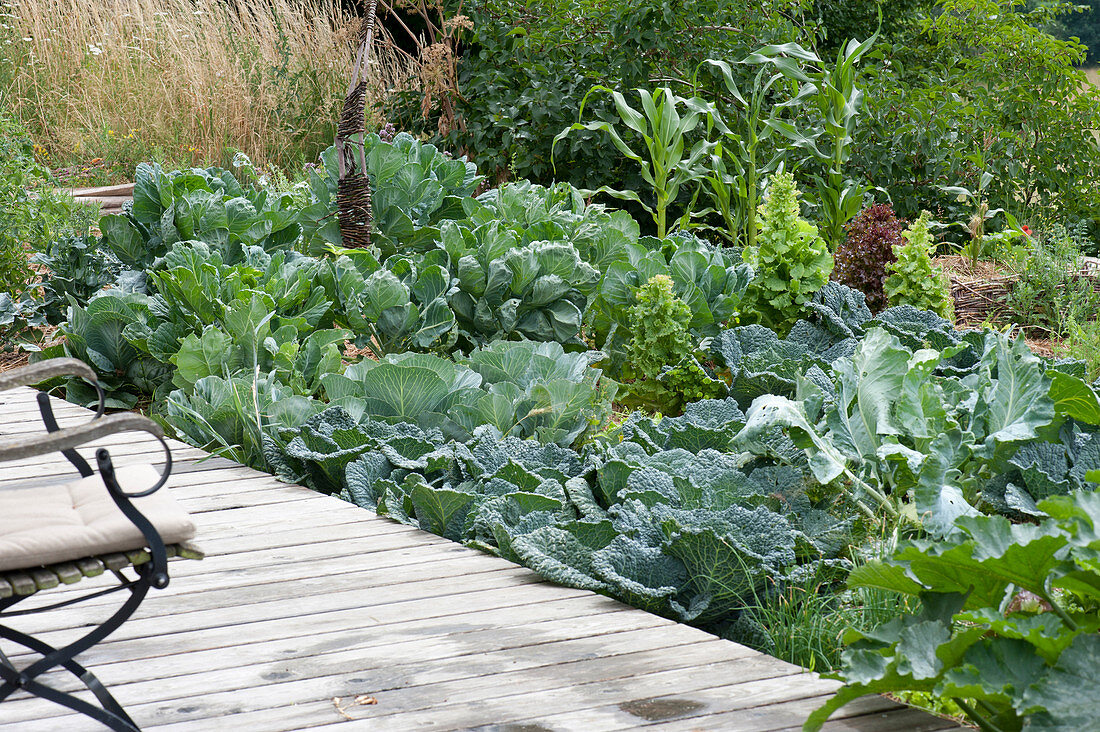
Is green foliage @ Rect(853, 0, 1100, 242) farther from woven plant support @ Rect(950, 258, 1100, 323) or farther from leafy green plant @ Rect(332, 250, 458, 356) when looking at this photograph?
leafy green plant @ Rect(332, 250, 458, 356)

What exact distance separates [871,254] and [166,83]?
23.3 feet

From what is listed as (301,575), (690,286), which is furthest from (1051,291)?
(301,575)

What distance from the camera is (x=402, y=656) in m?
1.99

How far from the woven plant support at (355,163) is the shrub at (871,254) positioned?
2.35 m

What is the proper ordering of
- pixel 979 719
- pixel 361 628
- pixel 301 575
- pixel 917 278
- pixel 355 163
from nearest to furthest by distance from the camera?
1. pixel 979 719
2. pixel 361 628
3. pixel 301 575
4. pixel 917 278
5. pixel 355 163

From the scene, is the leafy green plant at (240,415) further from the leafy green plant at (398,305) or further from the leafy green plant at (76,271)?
the leafy green plant at (76,271)

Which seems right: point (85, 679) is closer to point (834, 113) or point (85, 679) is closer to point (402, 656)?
point (402, 656)

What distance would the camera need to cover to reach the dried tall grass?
8.94m

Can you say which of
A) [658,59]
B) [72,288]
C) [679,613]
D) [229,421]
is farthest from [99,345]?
[658,59]

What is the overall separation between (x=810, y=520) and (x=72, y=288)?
3810 millimetres

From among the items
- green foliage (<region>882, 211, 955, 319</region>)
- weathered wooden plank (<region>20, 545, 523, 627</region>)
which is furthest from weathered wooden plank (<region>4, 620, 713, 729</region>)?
green foliage (<region>882, 211, 955, 319</region>)

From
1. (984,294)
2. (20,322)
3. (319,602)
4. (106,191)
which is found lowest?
(984,294)

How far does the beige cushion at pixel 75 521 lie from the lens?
1541 mm

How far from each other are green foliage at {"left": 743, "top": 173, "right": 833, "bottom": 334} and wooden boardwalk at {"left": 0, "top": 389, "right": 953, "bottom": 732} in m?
2.21
